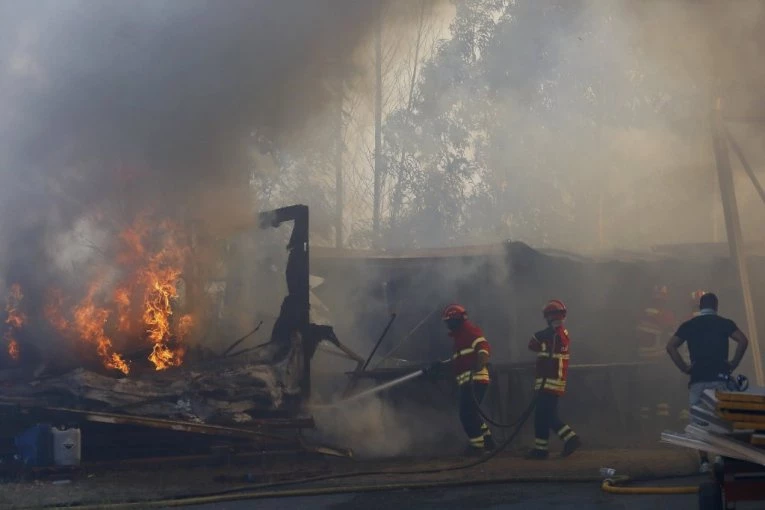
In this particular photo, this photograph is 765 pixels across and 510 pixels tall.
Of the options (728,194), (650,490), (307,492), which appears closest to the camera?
(650,490)

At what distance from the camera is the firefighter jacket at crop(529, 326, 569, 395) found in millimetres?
10492

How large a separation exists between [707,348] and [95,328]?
20.8 feet

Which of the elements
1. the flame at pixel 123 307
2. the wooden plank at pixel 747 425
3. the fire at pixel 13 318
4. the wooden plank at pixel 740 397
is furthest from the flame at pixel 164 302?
the wooden plank at pixel 747 425

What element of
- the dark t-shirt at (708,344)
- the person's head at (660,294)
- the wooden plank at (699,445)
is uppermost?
the person's head at (660,294)

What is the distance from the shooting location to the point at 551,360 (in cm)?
1052

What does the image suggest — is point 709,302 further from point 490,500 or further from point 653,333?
point 653,333

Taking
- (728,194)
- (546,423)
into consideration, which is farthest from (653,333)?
(546,423)

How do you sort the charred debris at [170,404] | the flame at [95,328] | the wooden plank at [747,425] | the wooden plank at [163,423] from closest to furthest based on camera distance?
1. the wooden plank at [747,425]
2. the wooden plank at [163,423]
3. the charred debris at [170,404]
4. the flame at [95,328]

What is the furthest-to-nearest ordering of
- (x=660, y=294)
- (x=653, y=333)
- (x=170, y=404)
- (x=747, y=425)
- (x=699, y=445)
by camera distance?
(x=660, y=294) → (x=653, y=333) → (x=170, y=404) → (x=699, y=445) → (x=747, y=425)

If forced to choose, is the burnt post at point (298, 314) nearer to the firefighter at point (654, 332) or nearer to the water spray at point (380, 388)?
the water spray at point (380, 388)

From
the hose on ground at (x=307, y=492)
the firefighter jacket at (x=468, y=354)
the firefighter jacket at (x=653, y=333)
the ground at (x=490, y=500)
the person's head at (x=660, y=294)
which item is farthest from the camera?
the person's head at (x=660, y=294)

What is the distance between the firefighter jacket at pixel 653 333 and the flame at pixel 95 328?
6799 millimetres

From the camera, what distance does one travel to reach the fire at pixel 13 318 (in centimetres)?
1082

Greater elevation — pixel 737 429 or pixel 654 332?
pixel 654 332
